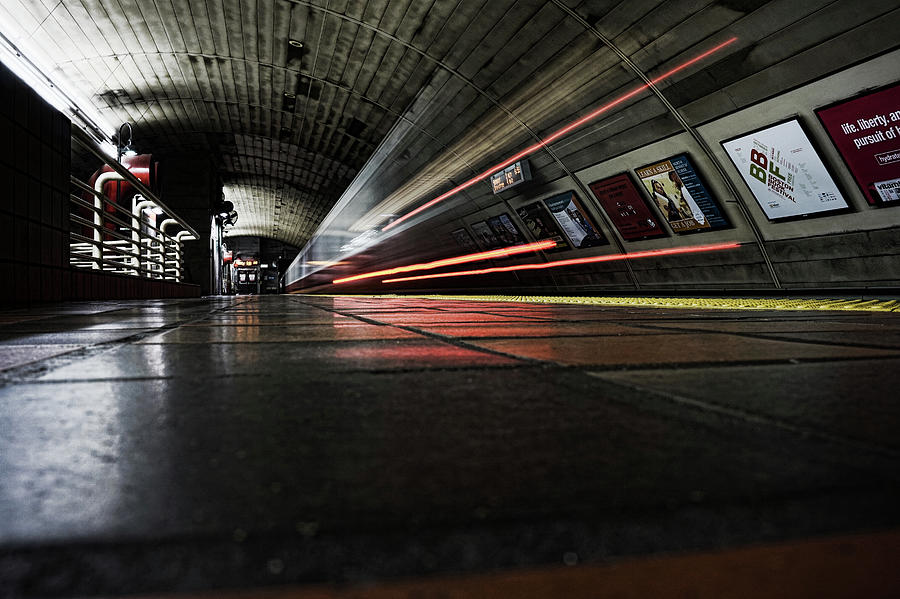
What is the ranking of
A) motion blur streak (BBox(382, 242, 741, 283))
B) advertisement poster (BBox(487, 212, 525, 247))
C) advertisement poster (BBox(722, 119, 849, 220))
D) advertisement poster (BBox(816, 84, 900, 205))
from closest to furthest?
advertisement poster (BBox(816, 84, 900, 205)) < advertisement poster (BBox(722, 119, 849, 220)) < motion blur streak (BBox(382, 242, 741, 283)) < advertisement poster (BBox(487, 212, 525, 247))

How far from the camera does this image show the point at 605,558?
29 centimetres

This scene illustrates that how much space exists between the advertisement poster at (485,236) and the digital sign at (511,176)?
6.76 feet

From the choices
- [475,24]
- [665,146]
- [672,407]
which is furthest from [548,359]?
[475,24]

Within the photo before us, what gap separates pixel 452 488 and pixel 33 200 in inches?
194

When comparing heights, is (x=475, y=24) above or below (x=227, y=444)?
above

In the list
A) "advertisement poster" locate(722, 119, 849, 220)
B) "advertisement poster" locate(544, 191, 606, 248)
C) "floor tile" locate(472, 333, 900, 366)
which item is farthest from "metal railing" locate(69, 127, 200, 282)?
"advertisement poster" locate(722, 119, 849, 220)

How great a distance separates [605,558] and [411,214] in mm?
14114

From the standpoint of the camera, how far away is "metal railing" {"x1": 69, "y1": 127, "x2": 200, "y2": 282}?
4.84 meters

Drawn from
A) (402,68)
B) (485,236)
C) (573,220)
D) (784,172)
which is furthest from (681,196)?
(402,68)

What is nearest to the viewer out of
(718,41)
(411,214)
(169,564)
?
(169,564)

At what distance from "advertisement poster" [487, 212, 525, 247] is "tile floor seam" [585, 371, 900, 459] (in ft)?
40.5

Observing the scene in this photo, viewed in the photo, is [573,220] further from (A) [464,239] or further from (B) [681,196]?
(A) [464,239]

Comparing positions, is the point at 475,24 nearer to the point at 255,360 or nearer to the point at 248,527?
the point at 255,360

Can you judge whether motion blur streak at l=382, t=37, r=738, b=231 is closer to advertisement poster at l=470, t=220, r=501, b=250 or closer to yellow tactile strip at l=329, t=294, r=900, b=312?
advertisement poster at l=470, t=220, r=501, b=250
